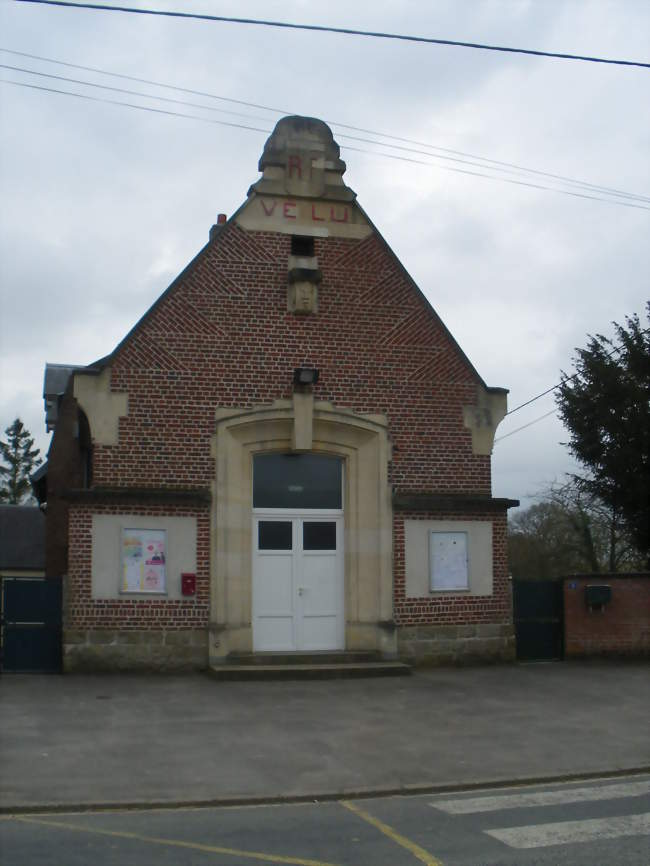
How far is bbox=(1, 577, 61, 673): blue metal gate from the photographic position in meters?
15.4

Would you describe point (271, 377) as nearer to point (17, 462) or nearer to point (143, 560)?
point (143, 560)

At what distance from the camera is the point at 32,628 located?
1541cm

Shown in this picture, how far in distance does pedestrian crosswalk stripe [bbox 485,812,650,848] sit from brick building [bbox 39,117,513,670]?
8.85 metres

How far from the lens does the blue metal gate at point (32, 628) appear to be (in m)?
15.4

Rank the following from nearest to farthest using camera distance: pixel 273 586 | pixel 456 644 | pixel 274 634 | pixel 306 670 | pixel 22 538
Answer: pixel 306 670
pixel 274 634
pixel 273 586
pixel 456 644
pixel 22 538

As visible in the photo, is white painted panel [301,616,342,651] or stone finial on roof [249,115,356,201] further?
stone finial on roof [249,115,356,201]

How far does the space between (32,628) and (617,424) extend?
48.8ft

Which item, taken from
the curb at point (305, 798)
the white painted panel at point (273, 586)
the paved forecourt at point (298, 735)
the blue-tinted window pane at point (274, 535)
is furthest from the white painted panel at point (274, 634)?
the curb at point (305, 798)

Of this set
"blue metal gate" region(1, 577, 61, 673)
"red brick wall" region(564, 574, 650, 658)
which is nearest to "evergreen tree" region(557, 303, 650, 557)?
"red brick wall" region(564, 574, 650, 658)

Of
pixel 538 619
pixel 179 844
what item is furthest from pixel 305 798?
pixel 538 619

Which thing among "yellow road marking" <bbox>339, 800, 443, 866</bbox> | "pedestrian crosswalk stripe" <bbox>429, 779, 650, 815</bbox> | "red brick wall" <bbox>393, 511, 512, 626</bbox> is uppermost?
"red brick wall" <bbox>393, 511, 512, 626</bbox>

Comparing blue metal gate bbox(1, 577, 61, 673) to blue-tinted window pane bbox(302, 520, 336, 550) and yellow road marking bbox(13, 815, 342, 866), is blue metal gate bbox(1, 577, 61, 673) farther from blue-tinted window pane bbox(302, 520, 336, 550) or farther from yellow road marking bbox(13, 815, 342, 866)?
yellow road marking bbox(13, 815, 342, 866)

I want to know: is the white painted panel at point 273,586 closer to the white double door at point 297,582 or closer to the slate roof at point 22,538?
the white double door at point 297,582

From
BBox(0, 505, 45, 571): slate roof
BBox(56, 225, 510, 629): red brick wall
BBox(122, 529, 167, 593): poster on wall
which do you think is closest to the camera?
BBox(122, 529, 167, 593): poster on wall
